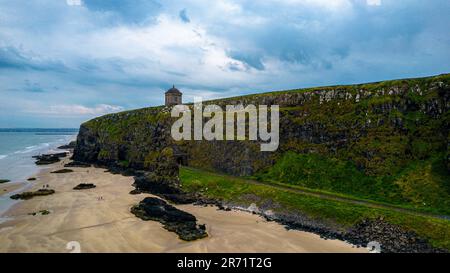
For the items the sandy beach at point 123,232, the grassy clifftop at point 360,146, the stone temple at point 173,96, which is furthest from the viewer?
the stone temple at point 173,96

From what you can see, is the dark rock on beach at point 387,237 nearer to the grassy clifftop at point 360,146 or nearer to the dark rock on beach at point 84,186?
the grassy clifftop at point 360,146

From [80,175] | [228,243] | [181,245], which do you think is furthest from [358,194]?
[80,175]

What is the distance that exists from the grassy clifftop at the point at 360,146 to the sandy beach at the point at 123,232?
14.2m

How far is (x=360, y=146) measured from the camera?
47.1 meters

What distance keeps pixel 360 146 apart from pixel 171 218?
29707 mm

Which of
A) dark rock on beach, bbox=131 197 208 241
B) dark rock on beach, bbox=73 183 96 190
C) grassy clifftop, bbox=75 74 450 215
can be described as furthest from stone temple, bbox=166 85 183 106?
dark rock on beach, bbox=131 197 208 241

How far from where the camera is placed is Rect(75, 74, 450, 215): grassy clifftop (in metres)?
39.6

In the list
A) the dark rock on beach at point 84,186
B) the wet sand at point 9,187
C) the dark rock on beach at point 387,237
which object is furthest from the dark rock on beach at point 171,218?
the wet sand at point 9,187

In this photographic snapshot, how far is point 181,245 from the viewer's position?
2870 cm

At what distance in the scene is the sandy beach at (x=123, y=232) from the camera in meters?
28.0

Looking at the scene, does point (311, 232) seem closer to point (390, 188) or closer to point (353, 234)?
point (353, 234)

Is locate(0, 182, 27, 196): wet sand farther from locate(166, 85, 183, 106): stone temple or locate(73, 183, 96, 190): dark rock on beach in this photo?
locate(166, 85, 183, 106): stone temple

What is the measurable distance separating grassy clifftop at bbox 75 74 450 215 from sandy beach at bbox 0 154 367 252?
14.2 meters
